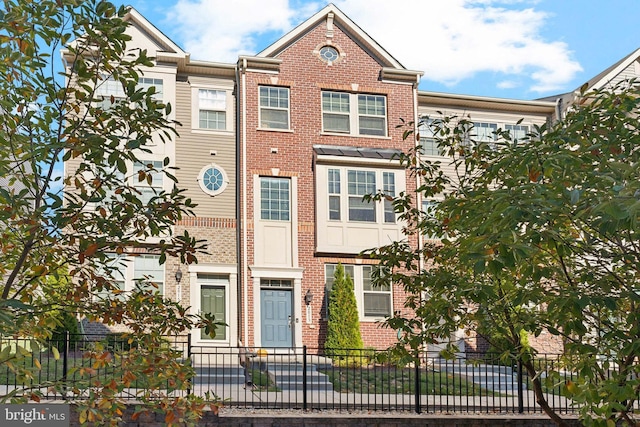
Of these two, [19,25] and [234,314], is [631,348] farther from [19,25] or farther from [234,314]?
[234,314]

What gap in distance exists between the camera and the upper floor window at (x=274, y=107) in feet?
81.8

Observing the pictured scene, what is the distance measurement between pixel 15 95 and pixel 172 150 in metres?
17.9

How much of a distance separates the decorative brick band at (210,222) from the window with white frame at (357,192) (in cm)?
328

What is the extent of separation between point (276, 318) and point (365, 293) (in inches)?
120

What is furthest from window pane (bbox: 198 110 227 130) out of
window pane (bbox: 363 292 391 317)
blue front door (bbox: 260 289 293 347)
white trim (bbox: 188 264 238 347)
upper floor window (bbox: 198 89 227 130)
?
window pane (bbox: 363 292 391 317)

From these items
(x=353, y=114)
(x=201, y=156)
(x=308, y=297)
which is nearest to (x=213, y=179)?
(x=201, y=156)

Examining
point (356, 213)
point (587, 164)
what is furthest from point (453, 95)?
point (587, 164)

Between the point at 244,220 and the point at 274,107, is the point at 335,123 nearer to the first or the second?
the point at 274,107

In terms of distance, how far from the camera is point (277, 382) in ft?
62.6

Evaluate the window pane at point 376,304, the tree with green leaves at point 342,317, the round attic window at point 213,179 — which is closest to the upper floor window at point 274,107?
the round attic window at point 213,179

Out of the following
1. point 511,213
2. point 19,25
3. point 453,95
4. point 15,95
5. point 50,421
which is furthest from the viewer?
point 453,95

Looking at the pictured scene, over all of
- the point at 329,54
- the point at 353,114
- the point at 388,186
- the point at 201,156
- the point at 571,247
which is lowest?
the point at 571,247

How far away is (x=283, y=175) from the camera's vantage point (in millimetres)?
24578

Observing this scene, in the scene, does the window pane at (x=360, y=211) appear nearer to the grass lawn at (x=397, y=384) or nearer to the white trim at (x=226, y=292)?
the white trim at (x=226, y=292)
